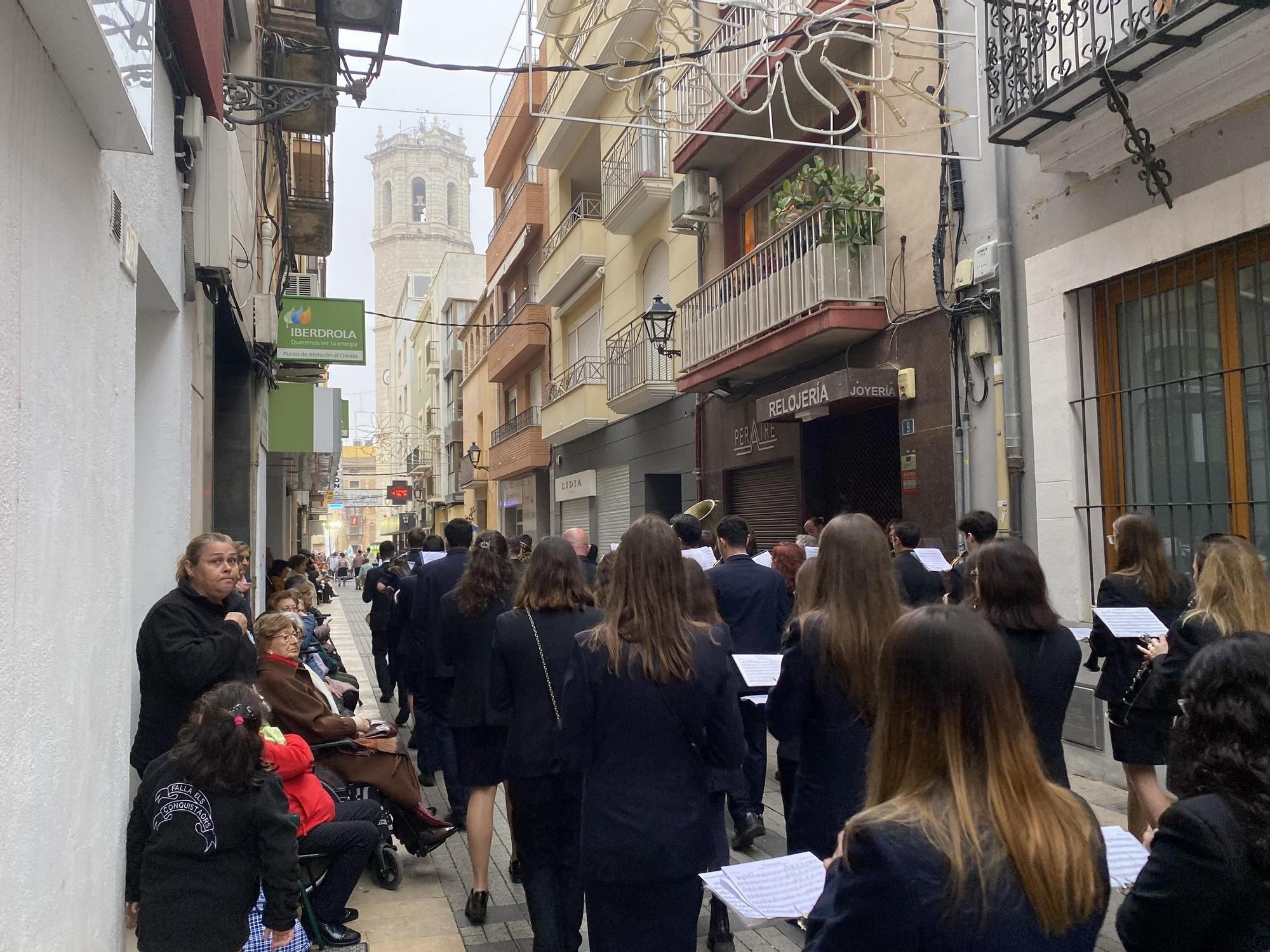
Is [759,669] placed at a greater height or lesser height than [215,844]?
greater

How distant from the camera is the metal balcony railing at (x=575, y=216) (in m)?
20.7

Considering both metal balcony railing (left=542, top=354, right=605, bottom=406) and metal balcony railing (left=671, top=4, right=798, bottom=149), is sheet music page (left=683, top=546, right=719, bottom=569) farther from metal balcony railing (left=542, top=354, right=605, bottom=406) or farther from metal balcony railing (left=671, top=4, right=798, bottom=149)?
metal balcony railing (left=542, top=354, right=605, bottom=406)

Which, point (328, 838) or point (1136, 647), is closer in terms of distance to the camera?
point (328, 838)

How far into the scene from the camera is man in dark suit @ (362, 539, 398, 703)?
10367mm

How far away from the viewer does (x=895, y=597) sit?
363cm

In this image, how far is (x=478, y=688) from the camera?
5207 mm

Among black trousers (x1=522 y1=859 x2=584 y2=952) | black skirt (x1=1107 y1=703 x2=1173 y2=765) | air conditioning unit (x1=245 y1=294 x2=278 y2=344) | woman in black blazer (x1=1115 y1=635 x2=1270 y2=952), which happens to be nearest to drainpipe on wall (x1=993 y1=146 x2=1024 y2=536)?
black skirt (x1=1107 y1=703 x2=1173 y2=765)

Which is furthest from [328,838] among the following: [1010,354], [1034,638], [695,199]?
[695,199]

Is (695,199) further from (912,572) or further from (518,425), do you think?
(518,425)

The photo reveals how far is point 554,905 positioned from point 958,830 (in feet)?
9.37

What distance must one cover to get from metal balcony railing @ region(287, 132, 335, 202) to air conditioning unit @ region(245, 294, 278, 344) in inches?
208

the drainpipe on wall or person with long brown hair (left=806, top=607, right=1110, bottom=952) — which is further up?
the drainpipe on wall

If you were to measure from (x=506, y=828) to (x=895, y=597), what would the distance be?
3.92 m

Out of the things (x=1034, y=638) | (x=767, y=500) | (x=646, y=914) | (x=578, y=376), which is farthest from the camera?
(x=578, y=376)
